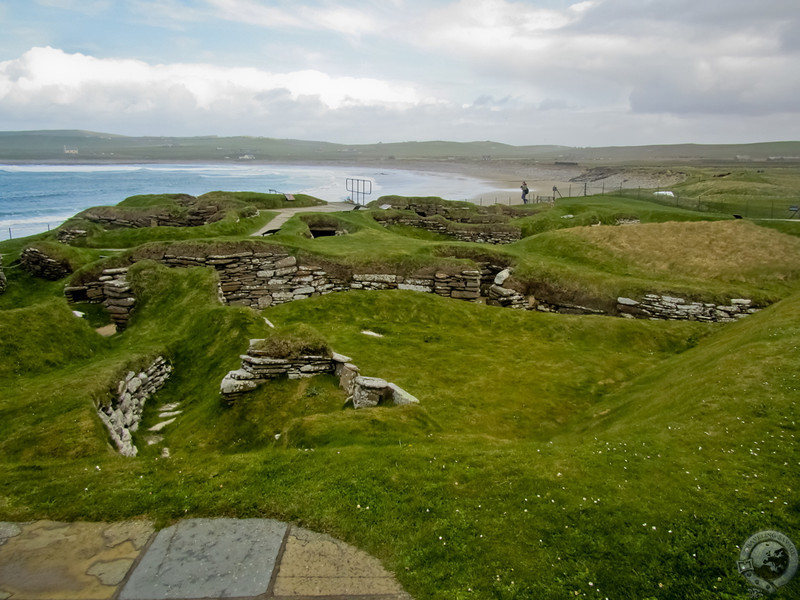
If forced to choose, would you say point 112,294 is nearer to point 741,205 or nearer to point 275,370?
point 275,370

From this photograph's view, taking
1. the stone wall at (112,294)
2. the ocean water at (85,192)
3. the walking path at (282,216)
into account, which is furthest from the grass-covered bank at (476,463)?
the ocean water at (85,192)

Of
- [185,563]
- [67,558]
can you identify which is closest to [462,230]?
[185,563]

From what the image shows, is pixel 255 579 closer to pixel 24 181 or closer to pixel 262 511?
pixel 262 511

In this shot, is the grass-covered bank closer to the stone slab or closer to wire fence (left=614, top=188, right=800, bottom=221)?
the stone slab

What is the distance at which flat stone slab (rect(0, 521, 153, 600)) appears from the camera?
636cm

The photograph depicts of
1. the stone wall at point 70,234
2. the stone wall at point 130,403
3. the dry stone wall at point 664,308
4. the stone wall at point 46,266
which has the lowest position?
the stone wall at point 130,403

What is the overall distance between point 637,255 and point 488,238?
13.2 metres

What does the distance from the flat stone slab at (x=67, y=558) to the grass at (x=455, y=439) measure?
35cm

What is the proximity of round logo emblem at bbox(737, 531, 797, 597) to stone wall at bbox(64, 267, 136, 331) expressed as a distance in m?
23.3

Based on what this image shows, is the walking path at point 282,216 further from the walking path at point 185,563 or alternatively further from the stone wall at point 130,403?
the walking path at point 185,563

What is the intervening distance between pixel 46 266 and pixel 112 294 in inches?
368

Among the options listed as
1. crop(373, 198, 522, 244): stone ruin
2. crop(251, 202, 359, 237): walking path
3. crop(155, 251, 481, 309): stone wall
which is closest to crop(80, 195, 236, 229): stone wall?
crop(251, 202, 359, 237): walking path

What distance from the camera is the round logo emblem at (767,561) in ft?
19.9

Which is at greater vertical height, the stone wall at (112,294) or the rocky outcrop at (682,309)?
the stone wall at (112,294)
